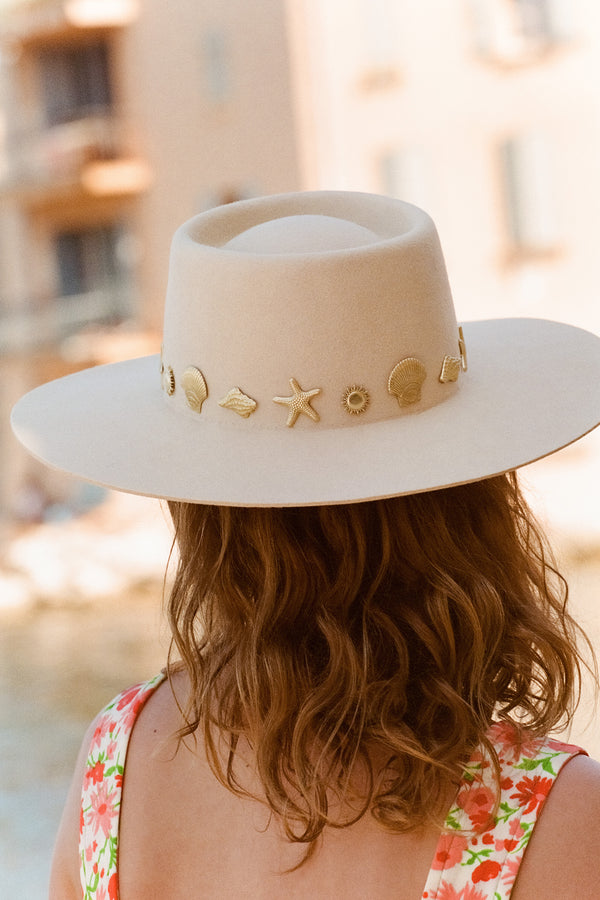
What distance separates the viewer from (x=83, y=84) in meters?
12.8

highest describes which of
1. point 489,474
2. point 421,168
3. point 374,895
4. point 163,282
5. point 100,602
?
point 489,474

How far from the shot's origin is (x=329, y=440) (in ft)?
3.26

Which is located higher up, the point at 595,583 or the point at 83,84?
the point at 83,84

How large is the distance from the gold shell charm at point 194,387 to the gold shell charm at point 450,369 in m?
0.22

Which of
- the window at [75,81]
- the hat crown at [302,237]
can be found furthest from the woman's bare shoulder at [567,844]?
the window at [75,81]

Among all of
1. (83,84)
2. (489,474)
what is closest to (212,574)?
(489,474)

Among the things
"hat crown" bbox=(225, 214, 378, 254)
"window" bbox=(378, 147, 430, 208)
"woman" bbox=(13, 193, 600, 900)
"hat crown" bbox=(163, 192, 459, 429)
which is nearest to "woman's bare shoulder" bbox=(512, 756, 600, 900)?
"woman" bbox=(13, 193, 600, 900)

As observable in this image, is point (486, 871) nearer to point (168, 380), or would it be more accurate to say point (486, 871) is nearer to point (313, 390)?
point (313, 390)

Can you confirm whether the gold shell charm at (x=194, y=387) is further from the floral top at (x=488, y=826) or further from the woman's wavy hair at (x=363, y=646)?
the floral top at (x=488, y=826)

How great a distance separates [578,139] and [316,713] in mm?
10260

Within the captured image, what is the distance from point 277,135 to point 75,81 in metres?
2.99

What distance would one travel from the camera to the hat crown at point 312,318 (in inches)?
37.9

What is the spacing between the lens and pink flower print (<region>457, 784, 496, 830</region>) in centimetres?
87

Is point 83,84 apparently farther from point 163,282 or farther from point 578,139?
point 578,139
